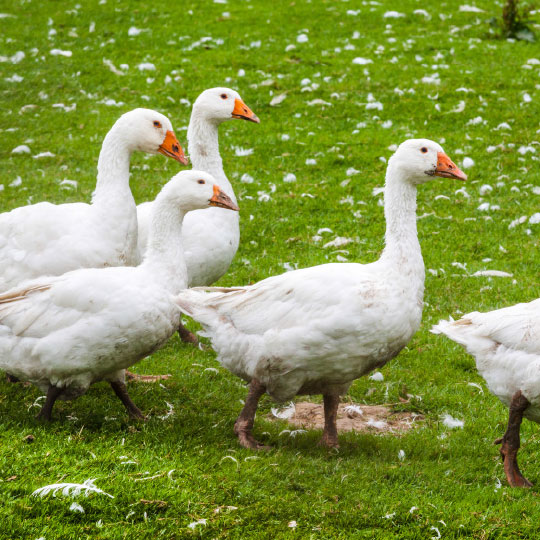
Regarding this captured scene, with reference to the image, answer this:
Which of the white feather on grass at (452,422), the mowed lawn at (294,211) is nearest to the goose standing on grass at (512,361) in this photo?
the mowed lawn at (294,211)

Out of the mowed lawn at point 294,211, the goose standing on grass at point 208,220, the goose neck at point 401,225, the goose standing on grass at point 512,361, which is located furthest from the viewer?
the goose standing on grass at point 208,220

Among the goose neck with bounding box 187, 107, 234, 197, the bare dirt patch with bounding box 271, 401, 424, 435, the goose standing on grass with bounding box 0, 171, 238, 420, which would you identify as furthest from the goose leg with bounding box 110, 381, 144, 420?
the goose neck with bounding box 187, 107, 234, 197

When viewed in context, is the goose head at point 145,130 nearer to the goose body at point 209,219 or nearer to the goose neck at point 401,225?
the goose body at point 209,219

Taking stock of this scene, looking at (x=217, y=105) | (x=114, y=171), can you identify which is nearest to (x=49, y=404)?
(x=114, y=171)

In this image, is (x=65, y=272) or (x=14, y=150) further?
(x=14, y=150)

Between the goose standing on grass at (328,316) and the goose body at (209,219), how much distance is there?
1.58m

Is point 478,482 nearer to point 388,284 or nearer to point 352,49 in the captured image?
point 388,284

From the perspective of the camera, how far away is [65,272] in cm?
680

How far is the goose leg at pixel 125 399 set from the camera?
21.1 feet

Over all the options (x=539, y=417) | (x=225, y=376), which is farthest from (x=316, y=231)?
(x=539, y=417)

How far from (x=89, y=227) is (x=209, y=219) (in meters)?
1.57

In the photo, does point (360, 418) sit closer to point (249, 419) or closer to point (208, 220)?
point (249, 419)

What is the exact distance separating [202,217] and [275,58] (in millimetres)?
10679

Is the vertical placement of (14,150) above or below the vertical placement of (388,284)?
below
